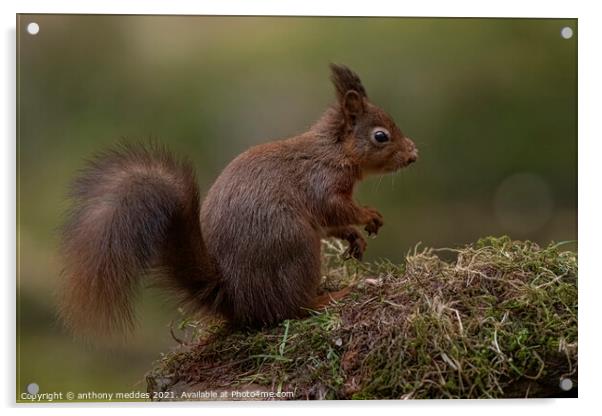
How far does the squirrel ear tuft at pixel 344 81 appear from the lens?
3.12m

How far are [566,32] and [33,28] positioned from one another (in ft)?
6.77

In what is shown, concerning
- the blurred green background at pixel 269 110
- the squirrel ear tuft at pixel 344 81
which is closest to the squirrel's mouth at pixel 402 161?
the blurred green background at pixel 269 110

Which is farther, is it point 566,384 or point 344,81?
point 344,81


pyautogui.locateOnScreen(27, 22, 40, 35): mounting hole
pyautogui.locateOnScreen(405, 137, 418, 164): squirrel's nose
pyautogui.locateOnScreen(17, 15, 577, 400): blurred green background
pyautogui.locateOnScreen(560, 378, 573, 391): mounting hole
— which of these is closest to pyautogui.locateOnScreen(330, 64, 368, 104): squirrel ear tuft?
pyautogui.locateOnScreen(17, 15, 577, 400): blurred green background

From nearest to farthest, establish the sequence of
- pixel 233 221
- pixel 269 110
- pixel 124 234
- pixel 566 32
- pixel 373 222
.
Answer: pixel 124 234
pixel 233 221
pixel 566 32
pixel 373 222
pixel 269 110

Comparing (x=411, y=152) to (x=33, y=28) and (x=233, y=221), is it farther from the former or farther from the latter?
(x=33, y=28)

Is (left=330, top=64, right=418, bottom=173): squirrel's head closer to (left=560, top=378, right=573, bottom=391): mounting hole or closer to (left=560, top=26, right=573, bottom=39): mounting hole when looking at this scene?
(left=560, top=26, right=573, bottom=39): mounting hole

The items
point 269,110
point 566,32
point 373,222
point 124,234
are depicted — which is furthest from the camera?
point 269,110

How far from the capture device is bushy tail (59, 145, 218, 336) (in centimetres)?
254

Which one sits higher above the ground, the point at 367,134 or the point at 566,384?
the point at 367,134

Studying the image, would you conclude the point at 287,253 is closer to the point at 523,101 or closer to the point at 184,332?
the point at 184,332

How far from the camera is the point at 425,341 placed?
8.36 feet

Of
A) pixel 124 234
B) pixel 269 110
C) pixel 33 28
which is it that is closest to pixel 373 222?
pixel 269 110

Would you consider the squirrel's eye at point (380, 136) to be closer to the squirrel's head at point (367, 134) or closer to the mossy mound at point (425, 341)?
the squirrel's head at point (367, 134)
